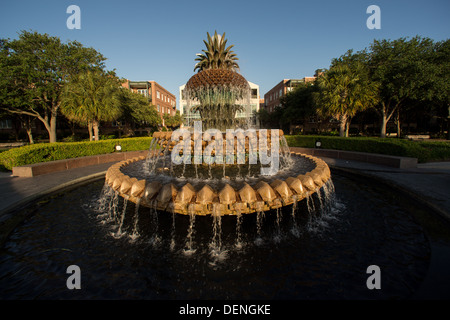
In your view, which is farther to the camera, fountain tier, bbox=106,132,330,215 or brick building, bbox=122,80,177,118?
brick building, bbox=122,80,177,118

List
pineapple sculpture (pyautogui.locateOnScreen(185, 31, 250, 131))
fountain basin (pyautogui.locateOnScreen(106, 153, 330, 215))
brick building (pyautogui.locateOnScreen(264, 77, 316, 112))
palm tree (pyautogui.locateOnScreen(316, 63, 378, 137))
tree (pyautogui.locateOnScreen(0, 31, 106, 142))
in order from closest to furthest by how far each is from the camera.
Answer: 1. fountain basin (pyautogui.locateOnScreen(106, 153, 330, 215))
2. pineapple sculpture (pyautogui.locateOnScreen(185, 31, 250, 131))
3. palm tree (pyautogui.locateOnScreen(316, 63, 378, 137))
4. tree (pyautogui.locateOnScreen(0, 31, 106, 142))
5. brick building (pyautogui.locateOnScreen(264, 77, 316, 112))

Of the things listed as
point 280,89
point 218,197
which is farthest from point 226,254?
point 280,89

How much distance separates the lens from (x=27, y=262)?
10.6 ft

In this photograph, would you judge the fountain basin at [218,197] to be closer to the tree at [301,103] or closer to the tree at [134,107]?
the tree at [134,107]

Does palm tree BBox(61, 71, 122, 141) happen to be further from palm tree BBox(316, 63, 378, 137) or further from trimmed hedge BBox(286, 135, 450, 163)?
palm tree BBox(316, 63, 378, 137)

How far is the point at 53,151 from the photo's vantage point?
11383 millimetres

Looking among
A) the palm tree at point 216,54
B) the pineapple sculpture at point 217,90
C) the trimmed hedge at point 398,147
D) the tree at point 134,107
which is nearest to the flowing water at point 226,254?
the pineapple sculpture at point 217,90

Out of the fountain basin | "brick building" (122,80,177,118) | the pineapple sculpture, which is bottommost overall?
the fountain basin

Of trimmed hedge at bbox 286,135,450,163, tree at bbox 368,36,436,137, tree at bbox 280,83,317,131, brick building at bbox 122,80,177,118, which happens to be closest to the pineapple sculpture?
trimmed hedge at bbox 286,135,450,163

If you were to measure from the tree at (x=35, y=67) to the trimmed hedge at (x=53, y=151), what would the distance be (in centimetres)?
1640

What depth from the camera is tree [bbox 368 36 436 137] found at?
1959 cm

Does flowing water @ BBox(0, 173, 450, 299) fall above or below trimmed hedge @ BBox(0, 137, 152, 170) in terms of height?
Answer: below

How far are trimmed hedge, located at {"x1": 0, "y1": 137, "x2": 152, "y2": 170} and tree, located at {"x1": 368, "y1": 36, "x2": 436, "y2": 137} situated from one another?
28.3m
